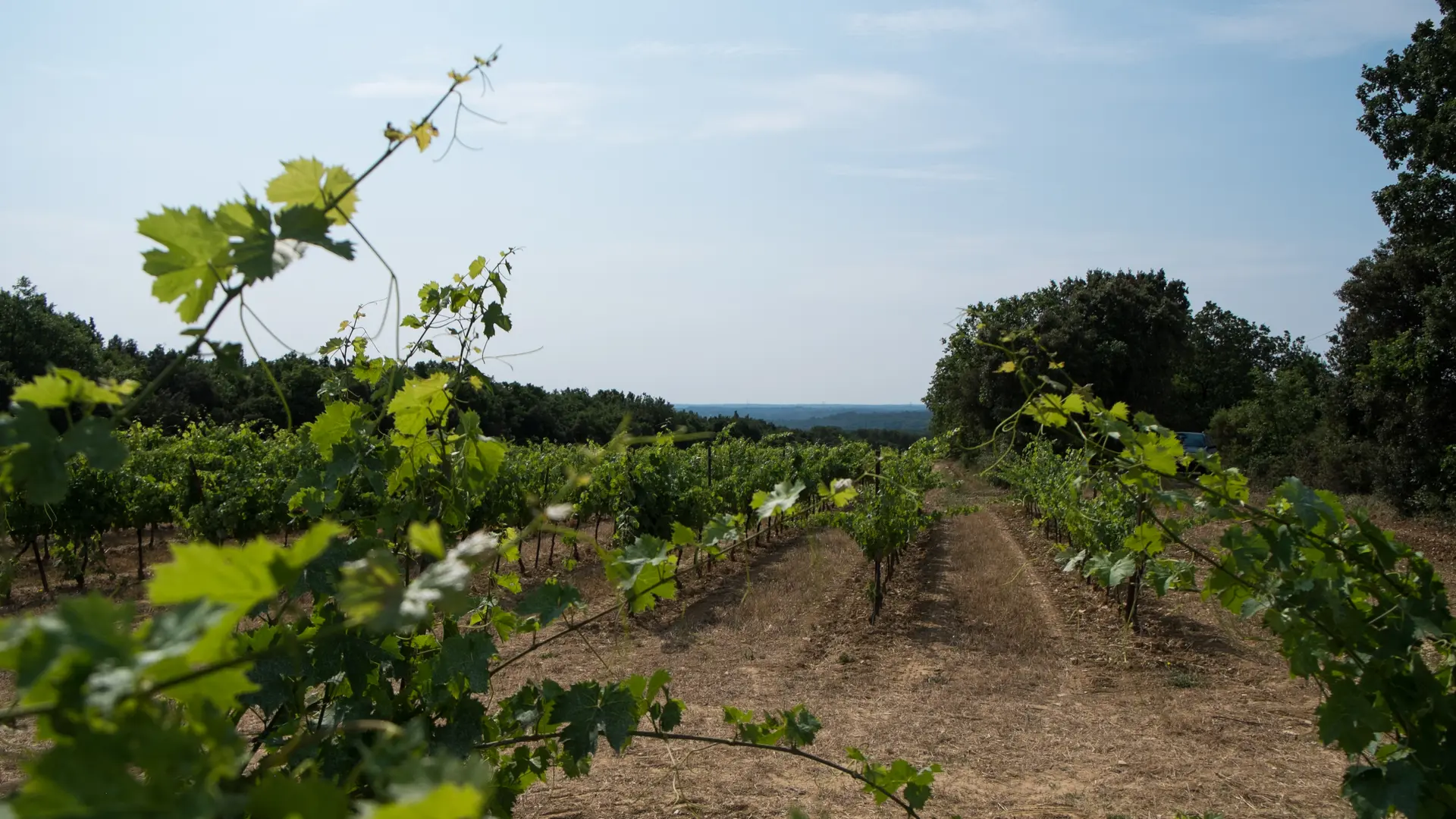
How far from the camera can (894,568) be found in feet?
34.0

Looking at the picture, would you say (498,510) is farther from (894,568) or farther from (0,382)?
(0,382)

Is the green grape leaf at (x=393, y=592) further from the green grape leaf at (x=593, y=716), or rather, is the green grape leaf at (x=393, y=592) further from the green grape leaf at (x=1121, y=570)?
the green grape leaf at (x=1121, y=570)

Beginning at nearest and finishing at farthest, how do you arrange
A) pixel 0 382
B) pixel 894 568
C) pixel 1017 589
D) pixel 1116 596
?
pixel 1116 596 < pixel 1017 589 < pixel 894 568 < pixel 0 382

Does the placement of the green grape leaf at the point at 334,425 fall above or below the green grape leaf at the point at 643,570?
above

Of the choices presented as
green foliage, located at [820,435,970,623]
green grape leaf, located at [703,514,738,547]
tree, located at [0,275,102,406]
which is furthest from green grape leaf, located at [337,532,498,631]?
tree, located at [0,275,102,406]

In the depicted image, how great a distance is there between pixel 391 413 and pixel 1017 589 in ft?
26.2

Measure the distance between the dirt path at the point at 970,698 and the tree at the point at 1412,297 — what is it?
807 cm

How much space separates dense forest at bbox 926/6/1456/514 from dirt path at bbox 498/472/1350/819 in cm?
193

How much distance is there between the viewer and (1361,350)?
16.4 m

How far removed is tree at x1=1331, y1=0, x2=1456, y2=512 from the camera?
40.8 ft

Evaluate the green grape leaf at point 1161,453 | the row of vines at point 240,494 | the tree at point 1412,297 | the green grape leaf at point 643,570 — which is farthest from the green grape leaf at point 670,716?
the tree at point 1412,297

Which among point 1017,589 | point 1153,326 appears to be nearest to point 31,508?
point 1017,589

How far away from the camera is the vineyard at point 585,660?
0.68 m

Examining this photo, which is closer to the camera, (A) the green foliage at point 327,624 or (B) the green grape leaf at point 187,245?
(A) the green foliage at point 327,624
